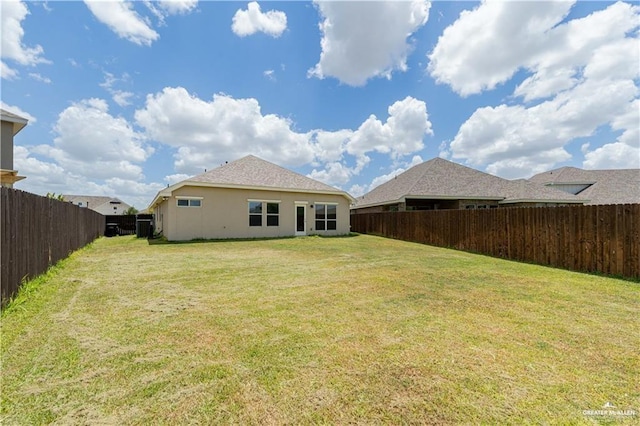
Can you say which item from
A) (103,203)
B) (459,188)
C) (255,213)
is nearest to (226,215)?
Answer: (255,213)

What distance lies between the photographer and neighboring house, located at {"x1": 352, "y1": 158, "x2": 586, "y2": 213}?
19547mm

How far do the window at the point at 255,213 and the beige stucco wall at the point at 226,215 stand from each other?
8.4 inches

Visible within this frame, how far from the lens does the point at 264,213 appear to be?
56.6 ft

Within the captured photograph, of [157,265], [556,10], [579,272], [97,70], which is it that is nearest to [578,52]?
[556,10]

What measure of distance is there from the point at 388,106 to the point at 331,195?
25.4 ft

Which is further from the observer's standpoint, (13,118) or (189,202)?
(189,202)

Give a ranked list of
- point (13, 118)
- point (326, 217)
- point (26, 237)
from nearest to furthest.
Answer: point (26, 237)
point (13, 118)
point (326, 217)

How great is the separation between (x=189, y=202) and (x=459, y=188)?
1823 cm

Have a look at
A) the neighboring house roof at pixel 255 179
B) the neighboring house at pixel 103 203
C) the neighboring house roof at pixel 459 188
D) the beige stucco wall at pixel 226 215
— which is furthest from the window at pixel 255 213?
the neighboring house at pixel 103 203

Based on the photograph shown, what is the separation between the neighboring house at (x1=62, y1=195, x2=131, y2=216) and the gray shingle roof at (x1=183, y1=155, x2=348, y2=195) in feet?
180

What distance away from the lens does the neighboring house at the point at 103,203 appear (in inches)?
2298

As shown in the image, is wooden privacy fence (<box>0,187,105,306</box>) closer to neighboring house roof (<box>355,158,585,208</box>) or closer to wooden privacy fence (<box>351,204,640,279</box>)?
wooden privacy fence (<box>351,204,640,279</box>)

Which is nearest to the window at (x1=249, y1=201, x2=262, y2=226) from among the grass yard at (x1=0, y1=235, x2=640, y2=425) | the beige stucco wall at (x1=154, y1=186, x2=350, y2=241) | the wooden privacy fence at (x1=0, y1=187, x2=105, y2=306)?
the beige stucco wall at (x1=154, y1=186, x2=350, y2=241)

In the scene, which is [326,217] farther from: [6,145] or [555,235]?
[6,145]
